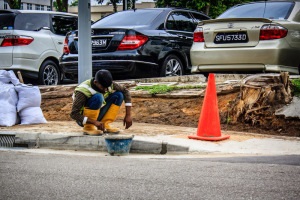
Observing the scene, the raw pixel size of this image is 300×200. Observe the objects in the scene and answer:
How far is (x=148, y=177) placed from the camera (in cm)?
559

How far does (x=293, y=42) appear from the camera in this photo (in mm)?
9906

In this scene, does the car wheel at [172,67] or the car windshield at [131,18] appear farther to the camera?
the car windshield at [131,18]

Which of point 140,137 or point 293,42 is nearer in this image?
point 140,137

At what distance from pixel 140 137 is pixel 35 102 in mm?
2382

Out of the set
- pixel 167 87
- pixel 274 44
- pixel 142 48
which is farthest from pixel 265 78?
pixel 142 48

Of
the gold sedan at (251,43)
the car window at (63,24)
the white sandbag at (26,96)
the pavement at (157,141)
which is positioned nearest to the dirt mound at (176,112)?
the pavement at (157,141)

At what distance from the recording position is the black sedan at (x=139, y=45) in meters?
10.8

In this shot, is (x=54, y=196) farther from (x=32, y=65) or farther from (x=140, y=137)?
(x=32, y=65)

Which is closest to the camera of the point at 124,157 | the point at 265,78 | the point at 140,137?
the point at 124,157

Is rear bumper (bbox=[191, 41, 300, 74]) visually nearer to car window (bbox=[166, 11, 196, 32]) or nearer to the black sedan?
the black sedan

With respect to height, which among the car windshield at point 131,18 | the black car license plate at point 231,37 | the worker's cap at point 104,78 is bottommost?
the worker's cap at point 104,78

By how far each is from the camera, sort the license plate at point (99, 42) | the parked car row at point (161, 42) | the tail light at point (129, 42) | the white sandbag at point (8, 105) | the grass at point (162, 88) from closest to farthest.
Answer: the white sandbag at point (8, 105), the parked car row at point (161, 42), the grass at point (162, 88), the tail light at point (129, 42), the license plate at point (99, 42)

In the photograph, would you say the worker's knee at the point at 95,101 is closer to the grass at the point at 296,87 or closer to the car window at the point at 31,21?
the grass at the point at 296,87

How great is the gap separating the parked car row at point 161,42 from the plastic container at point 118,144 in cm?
332
